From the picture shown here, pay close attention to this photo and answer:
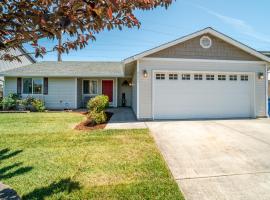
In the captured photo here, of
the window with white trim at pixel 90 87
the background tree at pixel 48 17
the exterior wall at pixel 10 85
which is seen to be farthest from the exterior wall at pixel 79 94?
the background tree at pixel 48 17

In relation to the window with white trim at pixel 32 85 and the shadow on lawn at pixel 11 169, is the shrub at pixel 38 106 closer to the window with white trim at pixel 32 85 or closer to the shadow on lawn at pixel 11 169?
the window with white trim at pixel 32 85

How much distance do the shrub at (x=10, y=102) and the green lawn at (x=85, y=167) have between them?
9.14 meters

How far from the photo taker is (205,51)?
1034 centimetres

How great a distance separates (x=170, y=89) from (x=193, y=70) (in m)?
1.60

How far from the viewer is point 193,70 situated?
1033 centimetres

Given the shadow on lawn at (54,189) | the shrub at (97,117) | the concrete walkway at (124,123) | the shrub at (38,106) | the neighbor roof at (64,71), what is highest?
the neighbor roof at (64,71)

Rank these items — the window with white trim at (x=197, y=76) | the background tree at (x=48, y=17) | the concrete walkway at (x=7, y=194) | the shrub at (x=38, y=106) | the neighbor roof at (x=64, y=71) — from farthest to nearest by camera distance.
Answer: the neighbor roof at (x=64, y=71) < the shrub at (x=38, y=106) < the window with white trim at (x=197, y=76) < the concrete walkway at (x=7, y=194) < the background tree at (x=48, y=17)

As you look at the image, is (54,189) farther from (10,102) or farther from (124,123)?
(10,102)

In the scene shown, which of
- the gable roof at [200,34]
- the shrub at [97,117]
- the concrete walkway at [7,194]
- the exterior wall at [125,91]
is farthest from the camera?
the exterior wall at [125,91]

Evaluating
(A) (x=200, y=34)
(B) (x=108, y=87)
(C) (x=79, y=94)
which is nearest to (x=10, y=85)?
(C) (x=79, y=94)

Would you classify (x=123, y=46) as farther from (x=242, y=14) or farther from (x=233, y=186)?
(x=233, y=186)

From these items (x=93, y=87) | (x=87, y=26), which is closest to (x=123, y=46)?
(x=93, y=87)

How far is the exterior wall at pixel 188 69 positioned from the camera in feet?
32.9

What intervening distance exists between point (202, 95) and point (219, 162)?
6.53m
